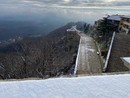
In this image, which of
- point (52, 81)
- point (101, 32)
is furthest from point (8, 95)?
point (101, 32)

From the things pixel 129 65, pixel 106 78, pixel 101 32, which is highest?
pixel 106 78

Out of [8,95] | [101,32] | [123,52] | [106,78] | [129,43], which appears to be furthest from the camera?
[101,32]

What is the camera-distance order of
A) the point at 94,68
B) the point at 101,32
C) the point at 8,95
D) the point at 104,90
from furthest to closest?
the point at 101,32
the point at 94,68
the point at 104,90
the point at 8,95

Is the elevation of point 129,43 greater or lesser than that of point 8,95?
lesser

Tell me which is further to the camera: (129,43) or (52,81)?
(129,43)

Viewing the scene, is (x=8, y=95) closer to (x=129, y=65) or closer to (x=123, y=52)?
(x=129, y=65)

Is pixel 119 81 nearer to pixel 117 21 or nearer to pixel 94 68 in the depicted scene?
pixel 94 68
